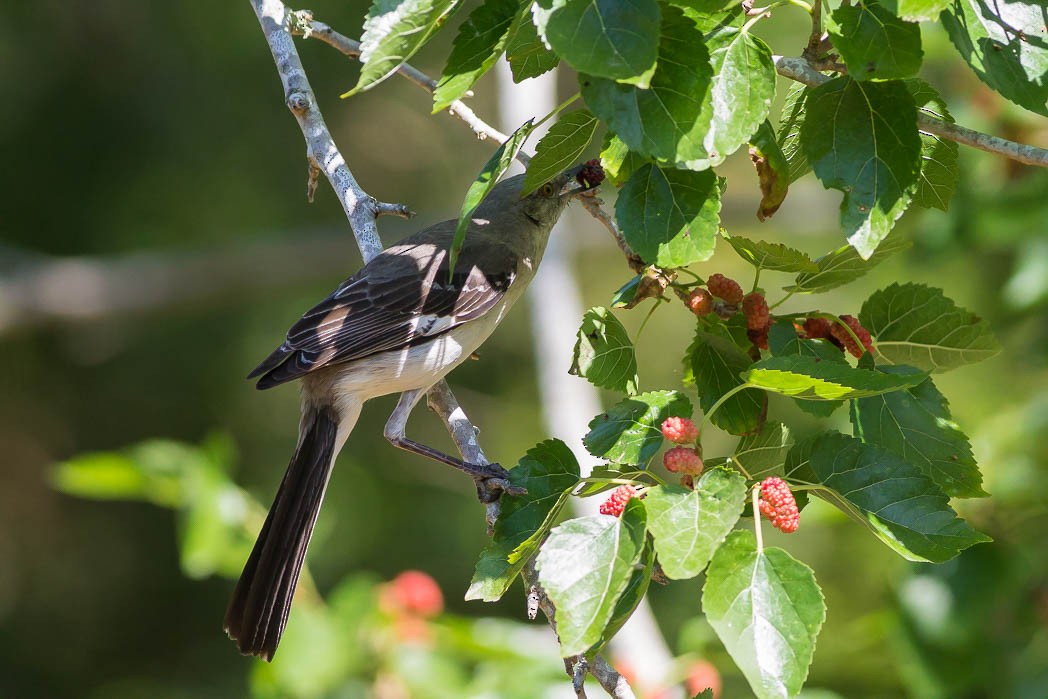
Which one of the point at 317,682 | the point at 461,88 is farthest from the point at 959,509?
the point at 461,88

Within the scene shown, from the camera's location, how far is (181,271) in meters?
7.58

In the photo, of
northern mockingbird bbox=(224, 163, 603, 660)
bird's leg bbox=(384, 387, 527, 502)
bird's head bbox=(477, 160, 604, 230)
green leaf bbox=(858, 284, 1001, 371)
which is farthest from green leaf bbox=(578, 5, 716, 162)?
bird's head bbox=(477, 160, 604, 230)

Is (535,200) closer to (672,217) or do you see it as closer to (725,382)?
(725,382)

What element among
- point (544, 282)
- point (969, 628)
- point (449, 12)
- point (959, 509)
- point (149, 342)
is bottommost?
point (149, 342)

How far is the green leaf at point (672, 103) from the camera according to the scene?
1.53 m

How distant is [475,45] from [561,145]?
0.37 m

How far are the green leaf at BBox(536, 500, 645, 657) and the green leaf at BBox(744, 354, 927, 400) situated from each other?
302mm

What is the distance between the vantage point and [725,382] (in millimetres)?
1988

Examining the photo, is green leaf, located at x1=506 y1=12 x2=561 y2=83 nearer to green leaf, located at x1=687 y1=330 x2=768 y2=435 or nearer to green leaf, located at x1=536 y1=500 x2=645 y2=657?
green leaf, located at x1=687 y1=330 x2=768 y2=435

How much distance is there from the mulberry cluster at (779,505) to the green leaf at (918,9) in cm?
76

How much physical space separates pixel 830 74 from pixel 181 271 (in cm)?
654

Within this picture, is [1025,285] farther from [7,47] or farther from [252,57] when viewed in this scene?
[7,47]

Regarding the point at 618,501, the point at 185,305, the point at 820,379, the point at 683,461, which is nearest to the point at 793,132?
the point at 820,379

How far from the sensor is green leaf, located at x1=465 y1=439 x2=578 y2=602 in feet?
5.84
